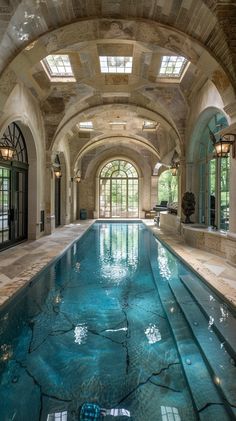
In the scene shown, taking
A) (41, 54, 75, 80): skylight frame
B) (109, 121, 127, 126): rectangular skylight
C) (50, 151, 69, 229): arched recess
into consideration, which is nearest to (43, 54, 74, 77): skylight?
(41, 54, 75, 80): skylight frame

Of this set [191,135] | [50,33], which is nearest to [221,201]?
[191,135]

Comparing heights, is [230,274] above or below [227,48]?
below

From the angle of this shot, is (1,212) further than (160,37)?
Yes

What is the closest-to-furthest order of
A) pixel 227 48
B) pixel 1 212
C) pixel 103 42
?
pixel 227 48 → pixel 103 42 → pixel 1 212

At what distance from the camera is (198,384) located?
224 centimetres

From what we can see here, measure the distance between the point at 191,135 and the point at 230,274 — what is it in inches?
222

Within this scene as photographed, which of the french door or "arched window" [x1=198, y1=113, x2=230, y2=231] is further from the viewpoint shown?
the french door

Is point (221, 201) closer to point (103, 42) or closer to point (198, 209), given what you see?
point (198, 209)

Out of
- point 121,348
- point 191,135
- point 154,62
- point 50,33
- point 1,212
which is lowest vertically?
point 121,348

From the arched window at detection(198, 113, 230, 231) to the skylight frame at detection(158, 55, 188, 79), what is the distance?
1.77 metres

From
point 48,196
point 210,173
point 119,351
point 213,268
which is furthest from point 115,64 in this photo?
point 119,351

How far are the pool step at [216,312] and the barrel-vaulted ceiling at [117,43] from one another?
3.70 meters

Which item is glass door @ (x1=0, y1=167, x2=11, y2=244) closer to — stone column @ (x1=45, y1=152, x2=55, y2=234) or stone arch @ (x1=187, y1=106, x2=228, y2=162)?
stone column @ (x1=45, y1=152, x2=55, y2=234)

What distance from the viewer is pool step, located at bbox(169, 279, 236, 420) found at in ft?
7.02
